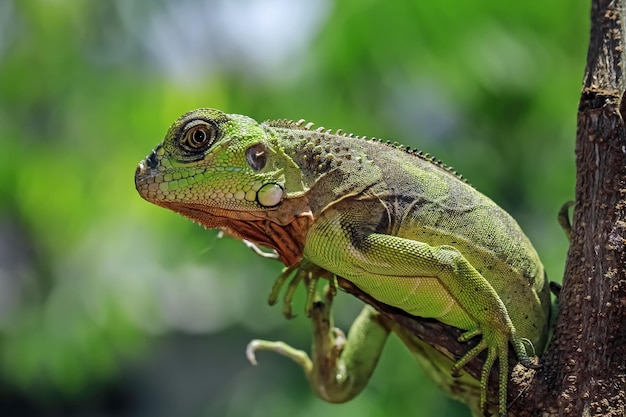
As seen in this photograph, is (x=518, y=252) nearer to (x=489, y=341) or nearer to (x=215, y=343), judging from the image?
(x=489, y=341)

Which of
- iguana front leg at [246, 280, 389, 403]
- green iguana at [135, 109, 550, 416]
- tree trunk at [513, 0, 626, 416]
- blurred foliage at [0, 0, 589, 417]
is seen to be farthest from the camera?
blurred foliage at [0, 0, 589, 417]

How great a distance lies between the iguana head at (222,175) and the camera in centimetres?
232

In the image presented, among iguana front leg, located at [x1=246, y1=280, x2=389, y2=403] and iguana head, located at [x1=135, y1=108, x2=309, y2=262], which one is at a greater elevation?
iguana head, located at [x1=135, y1=108, x2=309, y2=262]

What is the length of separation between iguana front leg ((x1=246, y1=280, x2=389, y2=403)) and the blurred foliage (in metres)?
1.79

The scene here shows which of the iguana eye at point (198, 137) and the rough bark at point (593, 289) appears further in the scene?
the iguana eye at point (198, 137)

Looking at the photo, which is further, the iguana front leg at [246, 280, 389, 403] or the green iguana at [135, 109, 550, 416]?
the iguana front leg at [246, 280, 389, 403]

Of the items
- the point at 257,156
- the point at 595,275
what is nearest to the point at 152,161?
the point at 257,156

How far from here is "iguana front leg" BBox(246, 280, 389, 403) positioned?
304 centimetres

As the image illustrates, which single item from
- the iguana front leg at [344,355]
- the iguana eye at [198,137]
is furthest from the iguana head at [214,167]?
the iguana front leg at [344,355]

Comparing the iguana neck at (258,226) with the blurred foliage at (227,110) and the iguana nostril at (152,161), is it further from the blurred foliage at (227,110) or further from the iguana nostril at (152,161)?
the blurred foliage at (227,110)

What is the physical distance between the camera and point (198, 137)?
2373 millimetres

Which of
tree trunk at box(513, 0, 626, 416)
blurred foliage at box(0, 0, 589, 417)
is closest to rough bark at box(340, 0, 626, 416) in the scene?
tree trunk at box(513, 0, 626, 416)

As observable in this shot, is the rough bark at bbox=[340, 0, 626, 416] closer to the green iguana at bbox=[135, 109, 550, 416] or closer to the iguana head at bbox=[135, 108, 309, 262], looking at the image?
the green iguana at bbox=[135, 109, 550, 416]

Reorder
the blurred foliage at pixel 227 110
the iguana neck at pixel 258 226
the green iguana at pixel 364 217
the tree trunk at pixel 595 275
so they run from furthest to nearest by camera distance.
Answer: the blurred foliage at pixel 227 110
the iguana neck at pixel 258 226
the green iguana at pixel 364 217
the tree trunk at pixel 595 275
